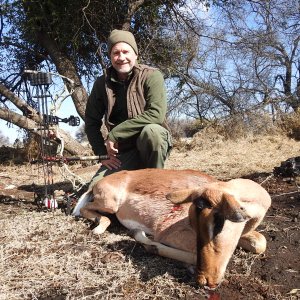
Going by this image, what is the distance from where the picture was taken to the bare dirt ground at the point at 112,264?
2828 millimetres

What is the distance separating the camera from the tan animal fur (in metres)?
2.59

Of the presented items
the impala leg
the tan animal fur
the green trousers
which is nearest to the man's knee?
the green trousers

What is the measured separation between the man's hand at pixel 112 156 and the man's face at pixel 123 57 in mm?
874

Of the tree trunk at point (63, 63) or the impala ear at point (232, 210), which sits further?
the tree trunk at point (63, 63)

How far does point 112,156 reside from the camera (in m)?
4.87

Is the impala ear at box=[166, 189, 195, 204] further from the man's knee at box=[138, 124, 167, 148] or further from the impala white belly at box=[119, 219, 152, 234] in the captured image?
the man's knee at box=[138, 124, 167, 148]

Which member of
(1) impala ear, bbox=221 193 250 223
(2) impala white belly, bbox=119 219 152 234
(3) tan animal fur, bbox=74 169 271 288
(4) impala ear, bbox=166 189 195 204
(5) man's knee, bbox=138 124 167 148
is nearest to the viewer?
(1) impala ear, bbox=221 193 250 223

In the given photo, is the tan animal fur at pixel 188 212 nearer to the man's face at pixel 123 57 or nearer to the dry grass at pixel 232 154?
the man's face at pixel 123 57

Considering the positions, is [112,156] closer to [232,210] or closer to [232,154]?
[232,210]

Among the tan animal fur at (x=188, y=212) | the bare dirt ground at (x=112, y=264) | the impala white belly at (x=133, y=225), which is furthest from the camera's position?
the impala white belly at (x=133, y=225)

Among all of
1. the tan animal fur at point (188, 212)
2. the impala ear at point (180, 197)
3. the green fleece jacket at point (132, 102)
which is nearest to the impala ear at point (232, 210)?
the tan animal fur at point (188, 212)

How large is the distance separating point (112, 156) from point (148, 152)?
44 cm

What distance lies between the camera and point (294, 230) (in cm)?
381

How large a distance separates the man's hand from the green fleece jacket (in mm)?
71
